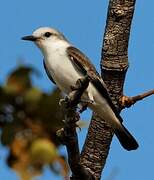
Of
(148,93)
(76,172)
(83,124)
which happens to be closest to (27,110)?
(83,124)

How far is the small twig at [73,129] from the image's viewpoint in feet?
11.1

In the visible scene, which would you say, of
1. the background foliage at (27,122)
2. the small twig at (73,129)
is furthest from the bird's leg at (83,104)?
the background foliage at (27,122)

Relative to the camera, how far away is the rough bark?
6.24 meters

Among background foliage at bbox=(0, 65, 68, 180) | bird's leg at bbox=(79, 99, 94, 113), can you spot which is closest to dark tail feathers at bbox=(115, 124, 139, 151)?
bird's leg at bbox=(79, 99, 94, 113)

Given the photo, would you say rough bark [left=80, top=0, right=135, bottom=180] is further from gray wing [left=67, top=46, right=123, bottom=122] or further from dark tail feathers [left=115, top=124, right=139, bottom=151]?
dark tail feathers [left=115, top=124, right=139, bottom=151]

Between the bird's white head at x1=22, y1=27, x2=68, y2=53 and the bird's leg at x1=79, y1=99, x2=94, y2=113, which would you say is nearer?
the bird's leg at x1=79, y1=99, x2=94, y2=113

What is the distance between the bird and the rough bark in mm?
537

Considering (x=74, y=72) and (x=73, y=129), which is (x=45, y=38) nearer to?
(x=74, y=72)

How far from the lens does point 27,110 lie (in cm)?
Result: 110

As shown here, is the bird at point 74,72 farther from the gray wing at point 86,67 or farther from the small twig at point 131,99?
the small twig at point 131,99

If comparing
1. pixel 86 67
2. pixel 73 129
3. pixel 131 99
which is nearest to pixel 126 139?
pixel 86 67

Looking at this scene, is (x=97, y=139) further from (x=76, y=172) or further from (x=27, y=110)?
(x=27, y=110)

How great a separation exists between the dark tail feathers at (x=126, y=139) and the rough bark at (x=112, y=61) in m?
1.10

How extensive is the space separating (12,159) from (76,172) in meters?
3.99
